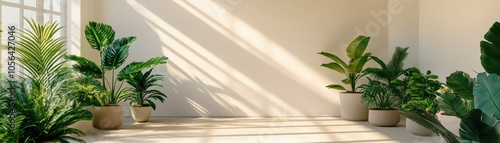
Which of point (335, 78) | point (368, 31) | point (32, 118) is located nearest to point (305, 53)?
point (335, 78)

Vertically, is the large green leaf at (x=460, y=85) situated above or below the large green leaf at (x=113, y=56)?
below

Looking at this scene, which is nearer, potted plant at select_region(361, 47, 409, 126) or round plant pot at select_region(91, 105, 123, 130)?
round plant pot at select_region(91, 105, 123, 130)

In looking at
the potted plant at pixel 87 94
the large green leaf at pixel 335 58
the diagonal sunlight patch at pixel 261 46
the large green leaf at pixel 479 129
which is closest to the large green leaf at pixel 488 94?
the large green leaf at pixel 479 129

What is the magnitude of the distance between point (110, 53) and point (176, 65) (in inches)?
53.4

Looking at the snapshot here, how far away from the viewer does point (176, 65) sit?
19.6ft

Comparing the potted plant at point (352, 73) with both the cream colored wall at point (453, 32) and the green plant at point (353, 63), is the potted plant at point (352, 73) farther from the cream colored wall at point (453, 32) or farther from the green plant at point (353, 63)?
the cream colored wall at point (453, 32)

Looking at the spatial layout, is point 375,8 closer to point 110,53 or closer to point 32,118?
→ point 110,53

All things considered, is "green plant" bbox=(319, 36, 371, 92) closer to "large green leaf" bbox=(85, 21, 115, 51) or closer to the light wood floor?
the light wood floor

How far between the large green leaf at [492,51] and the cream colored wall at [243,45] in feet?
14.0

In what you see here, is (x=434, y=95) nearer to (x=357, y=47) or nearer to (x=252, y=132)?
(x=357, y=47)

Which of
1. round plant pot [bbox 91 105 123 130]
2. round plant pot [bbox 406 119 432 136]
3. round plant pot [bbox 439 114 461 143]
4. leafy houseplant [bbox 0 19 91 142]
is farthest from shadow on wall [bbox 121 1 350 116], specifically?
leafy houseplant [bbox 0 19 91 142]

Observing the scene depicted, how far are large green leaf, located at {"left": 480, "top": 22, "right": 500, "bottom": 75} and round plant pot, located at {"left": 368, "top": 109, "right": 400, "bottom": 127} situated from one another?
3340 mm

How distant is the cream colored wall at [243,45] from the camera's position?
595 cm

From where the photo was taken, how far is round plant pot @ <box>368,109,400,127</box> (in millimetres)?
4973
